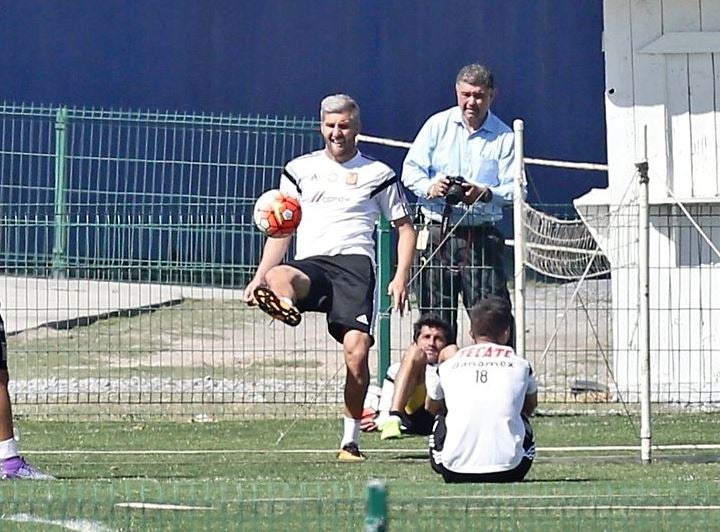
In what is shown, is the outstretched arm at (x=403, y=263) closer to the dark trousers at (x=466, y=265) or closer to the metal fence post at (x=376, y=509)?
the dark trousers at (x=466, y=265)

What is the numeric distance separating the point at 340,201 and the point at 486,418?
2.29m

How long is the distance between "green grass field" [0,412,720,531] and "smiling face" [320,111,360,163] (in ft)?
5.42

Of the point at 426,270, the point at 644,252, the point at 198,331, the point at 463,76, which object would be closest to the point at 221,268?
the point at 198,331

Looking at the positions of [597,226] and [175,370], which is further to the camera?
[175,370]

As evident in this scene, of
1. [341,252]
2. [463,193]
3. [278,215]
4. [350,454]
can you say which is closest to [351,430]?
[350,454]

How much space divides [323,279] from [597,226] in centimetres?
342

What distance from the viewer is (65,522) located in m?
6.98

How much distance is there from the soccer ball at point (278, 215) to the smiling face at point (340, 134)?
34cm

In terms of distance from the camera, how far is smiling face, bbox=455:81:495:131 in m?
12.0

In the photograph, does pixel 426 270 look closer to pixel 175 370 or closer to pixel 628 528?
pixel 175 370

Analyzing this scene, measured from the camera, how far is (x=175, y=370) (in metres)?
14.4

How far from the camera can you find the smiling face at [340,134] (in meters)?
10.5

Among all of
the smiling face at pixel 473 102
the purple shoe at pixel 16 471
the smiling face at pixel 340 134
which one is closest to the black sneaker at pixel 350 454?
the smiling face at pixel 340 134

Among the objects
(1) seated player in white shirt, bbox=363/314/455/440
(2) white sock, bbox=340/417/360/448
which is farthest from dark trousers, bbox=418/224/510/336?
(2) white sock, bbox=340/417/360/448
